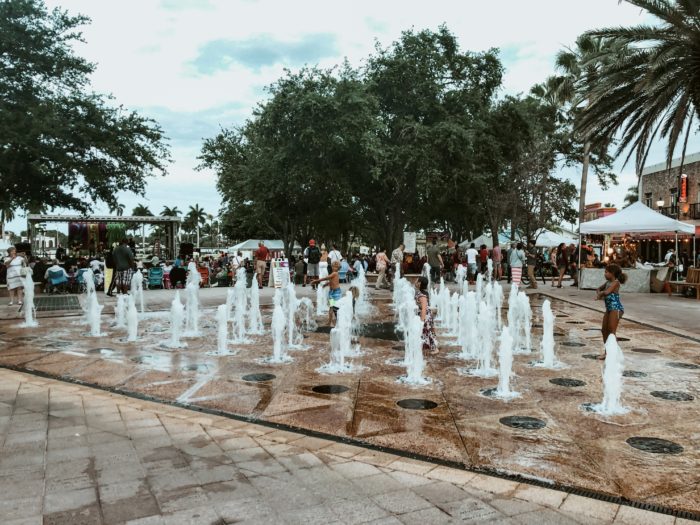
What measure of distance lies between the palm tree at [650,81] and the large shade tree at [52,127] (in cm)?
1500

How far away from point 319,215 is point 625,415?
1028 inches

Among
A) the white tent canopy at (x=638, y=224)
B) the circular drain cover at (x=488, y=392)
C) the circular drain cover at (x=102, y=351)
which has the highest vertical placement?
the white tent canopy at (x=638, y=224)

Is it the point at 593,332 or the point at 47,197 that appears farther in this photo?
the point at 47,197

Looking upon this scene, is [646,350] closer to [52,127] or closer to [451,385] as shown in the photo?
[451,385]

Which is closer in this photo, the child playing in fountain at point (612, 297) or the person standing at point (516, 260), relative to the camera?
the child playing in fountain at point (612, 297)

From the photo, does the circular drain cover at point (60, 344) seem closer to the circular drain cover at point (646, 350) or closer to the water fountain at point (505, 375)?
the water fountain at point (505, 375)

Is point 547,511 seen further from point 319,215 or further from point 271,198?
point 319,215

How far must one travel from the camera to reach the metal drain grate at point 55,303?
1376 centimetres

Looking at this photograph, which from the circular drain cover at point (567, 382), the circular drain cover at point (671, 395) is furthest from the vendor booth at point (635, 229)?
the circular drain cover at point (671, 395)

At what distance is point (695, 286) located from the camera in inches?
595

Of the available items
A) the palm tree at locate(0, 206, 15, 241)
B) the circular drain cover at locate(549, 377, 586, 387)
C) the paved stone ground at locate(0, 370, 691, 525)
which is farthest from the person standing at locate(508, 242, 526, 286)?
the palm tree at locate(0, 206, 15, 241)

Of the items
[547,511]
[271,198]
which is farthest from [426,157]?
[547,511]

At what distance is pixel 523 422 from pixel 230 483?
8.61 feet

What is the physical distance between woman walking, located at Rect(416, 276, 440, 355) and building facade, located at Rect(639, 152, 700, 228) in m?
27.9
